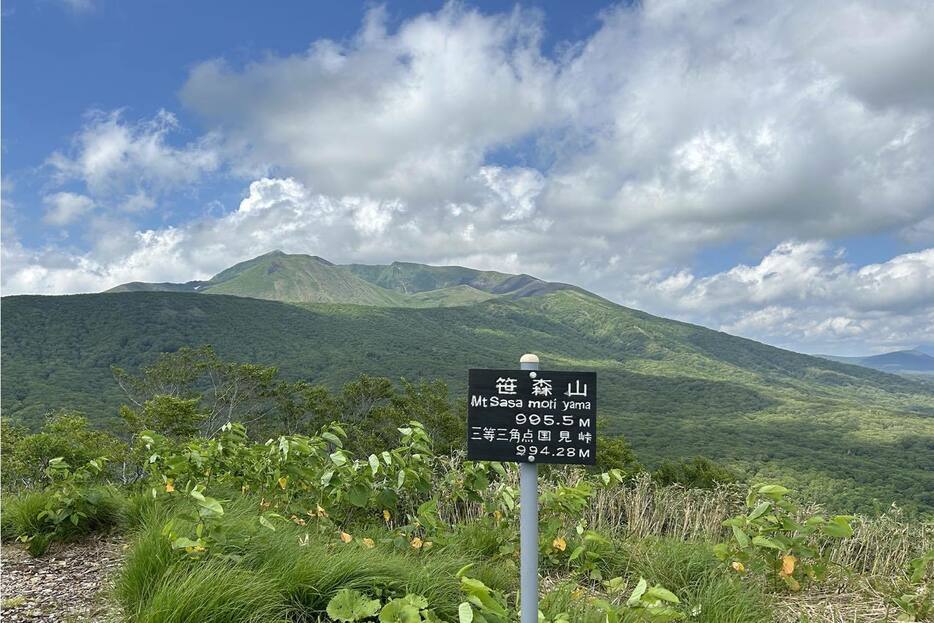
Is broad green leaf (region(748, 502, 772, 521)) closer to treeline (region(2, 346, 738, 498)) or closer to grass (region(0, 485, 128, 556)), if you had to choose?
grass (region(0, 485, 128, 556))

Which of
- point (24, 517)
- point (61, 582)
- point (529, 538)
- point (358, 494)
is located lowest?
point (61, 582)

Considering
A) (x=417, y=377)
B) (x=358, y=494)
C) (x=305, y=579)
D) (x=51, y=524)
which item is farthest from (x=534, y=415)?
(x=417, y=377)

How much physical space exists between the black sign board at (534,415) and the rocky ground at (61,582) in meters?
2.33

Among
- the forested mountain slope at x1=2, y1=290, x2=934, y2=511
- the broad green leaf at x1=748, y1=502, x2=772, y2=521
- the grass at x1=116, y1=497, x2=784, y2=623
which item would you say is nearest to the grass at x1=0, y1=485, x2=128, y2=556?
the grass at x1=116, y1=497, x2=784, y2=623

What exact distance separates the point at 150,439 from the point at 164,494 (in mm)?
510

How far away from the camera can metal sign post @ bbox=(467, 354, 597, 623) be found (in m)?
2.69

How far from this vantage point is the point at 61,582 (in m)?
4.02

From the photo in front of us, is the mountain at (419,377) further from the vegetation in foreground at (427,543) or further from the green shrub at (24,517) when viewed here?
the vegetation in foreground at (427,543)

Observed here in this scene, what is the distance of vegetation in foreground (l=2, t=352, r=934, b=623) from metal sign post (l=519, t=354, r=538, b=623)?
0.53ft

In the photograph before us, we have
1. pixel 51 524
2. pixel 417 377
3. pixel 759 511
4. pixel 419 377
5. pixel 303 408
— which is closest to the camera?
pixel 759 511

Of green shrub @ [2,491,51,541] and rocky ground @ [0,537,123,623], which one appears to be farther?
green shrub @ [2,491,51,541]

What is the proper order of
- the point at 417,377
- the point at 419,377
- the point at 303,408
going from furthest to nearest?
1. the point at 417,377
2. the point at 419,377
3. the point at 303,408

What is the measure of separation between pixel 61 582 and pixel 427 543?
2611mm

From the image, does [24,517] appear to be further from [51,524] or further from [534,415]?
[534,415]
